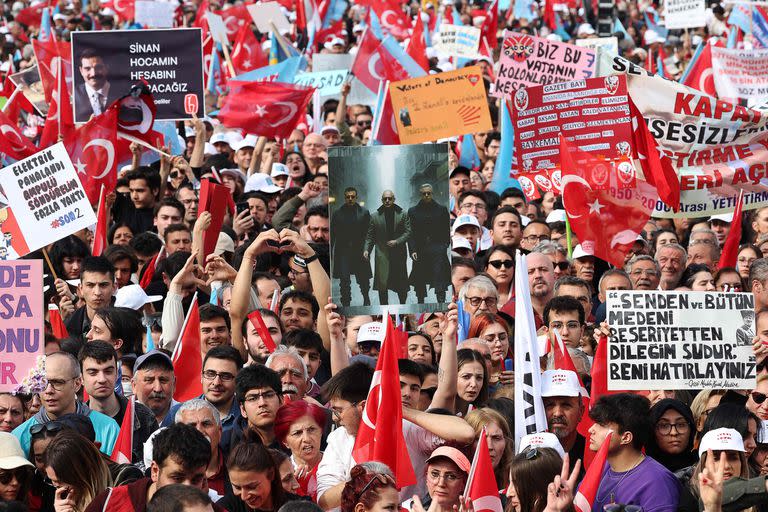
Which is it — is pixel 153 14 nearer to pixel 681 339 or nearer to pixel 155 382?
pixel 155 382

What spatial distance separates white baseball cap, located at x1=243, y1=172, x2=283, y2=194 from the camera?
1405 cm

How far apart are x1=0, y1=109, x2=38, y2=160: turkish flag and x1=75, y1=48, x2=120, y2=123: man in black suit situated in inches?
23.1

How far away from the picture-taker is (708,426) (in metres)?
7.68

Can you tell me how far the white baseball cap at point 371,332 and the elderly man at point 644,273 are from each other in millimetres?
2468

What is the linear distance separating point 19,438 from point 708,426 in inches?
134

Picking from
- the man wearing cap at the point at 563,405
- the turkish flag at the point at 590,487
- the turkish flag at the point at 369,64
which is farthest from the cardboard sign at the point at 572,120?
the turkish flag at the point at 590,487

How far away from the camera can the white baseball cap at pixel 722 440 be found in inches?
286

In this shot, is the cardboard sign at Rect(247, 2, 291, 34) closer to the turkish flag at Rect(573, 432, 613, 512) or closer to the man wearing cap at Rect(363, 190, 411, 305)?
the man wearing cap at Rect(363, 190, 411, 305)

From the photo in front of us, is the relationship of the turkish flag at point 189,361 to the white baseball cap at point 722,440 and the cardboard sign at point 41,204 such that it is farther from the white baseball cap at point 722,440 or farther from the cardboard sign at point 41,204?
the white baseball cap at point 722,440

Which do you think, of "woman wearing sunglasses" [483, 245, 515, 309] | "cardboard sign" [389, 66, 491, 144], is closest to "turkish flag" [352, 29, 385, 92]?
"cardboard sign" [389, 66, 491, 144]

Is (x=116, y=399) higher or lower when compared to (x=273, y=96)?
lower

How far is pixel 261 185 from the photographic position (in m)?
14.1

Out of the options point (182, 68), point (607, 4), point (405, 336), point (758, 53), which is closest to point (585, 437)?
point (405, 336)

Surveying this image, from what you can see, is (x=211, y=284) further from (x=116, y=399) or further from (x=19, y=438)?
(x=19, y=438)
